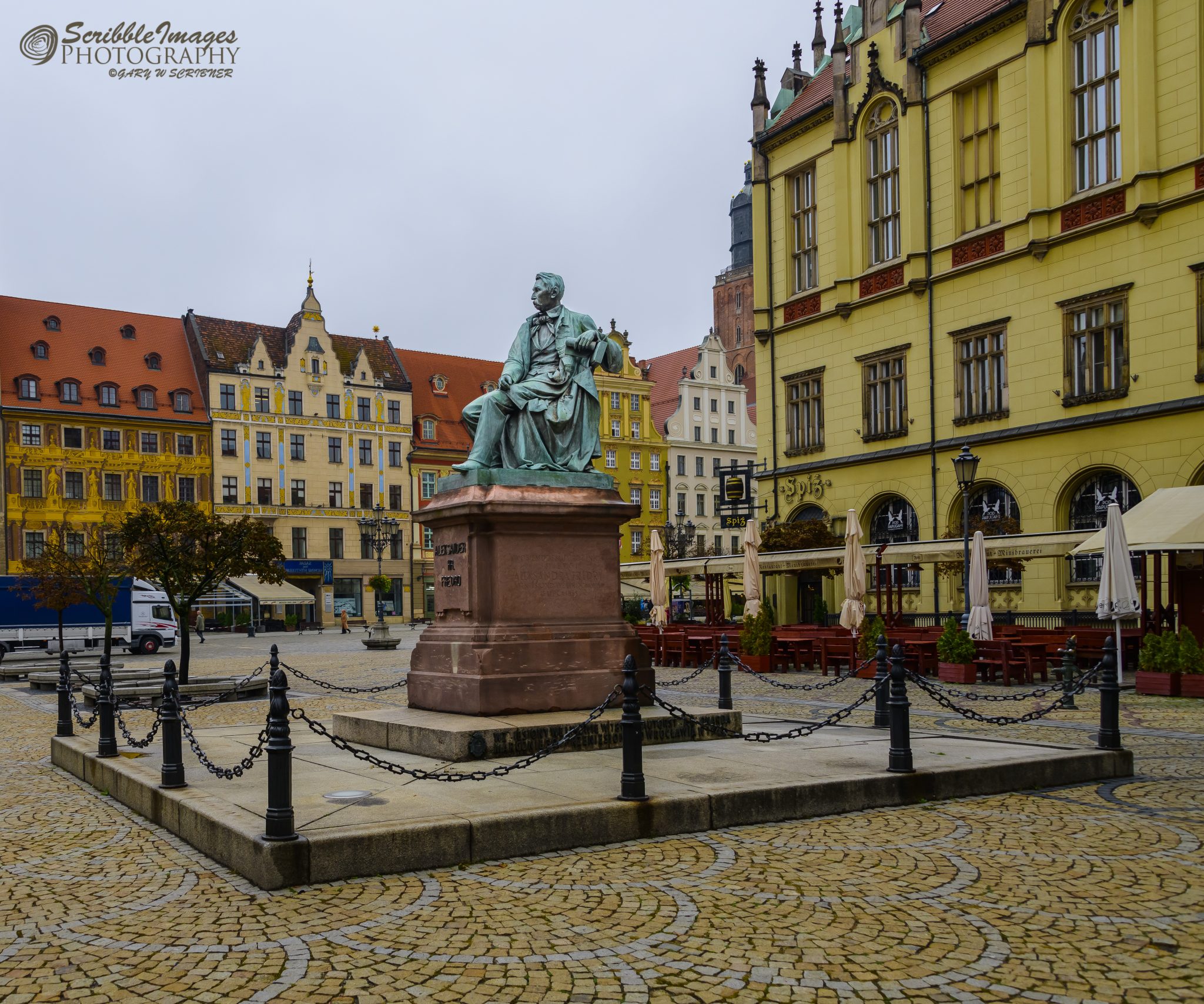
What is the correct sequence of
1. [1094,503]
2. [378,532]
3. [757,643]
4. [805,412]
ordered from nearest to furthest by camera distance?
[757,643] < [1094,503] < [805,412] < [378,532]

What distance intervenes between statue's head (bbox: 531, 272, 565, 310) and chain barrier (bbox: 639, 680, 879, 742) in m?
4.07

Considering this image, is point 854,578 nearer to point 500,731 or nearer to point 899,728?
point 899,728

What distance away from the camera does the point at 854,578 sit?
77.8 feet

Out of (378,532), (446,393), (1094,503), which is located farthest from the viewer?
(446,393)

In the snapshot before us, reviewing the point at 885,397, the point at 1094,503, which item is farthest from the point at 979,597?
the point at 885,397

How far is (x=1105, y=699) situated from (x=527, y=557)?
5094mm

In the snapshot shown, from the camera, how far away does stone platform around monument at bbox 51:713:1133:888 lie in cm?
680

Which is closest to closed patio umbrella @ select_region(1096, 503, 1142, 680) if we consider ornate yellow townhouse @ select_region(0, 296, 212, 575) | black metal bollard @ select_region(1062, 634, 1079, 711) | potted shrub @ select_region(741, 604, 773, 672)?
black metal bollard @ select_region(1062, 634, 1079, 711)

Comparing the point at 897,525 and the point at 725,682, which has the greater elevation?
the point at 897,525

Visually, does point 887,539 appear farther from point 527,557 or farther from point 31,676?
point 527,557

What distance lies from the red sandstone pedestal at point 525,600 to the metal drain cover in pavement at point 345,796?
6.99ft

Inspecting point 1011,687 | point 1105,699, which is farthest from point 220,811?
point 1011,687

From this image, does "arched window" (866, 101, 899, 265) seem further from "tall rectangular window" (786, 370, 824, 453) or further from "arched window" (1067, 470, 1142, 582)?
"arched window" (1067, 470, 1142, 582)

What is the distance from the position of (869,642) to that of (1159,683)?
5.79 meters
